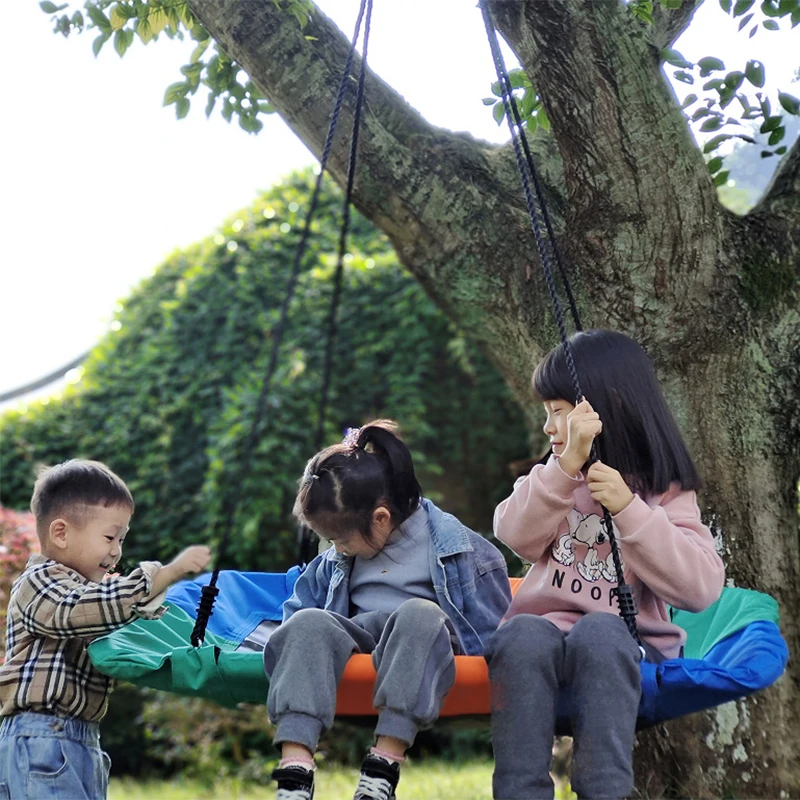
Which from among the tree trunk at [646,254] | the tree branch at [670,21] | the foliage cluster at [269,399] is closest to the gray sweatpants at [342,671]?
the tree trunk at [646,254]

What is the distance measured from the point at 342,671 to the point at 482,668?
25 centimetres

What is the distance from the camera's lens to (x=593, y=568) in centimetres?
216

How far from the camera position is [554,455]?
2.11m

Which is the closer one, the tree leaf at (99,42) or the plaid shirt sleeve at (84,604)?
the plaid shirt sleeve at (84,604)

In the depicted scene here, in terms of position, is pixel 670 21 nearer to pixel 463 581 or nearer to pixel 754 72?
pixel 754 72

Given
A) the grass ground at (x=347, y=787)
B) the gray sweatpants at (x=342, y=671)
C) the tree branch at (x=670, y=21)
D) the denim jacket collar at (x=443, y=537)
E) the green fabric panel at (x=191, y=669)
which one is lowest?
the grass ground at (x=347, y=787)

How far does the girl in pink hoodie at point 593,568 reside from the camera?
1805mm

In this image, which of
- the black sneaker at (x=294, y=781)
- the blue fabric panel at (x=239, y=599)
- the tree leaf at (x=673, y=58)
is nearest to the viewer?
the black sneaker at (x=294, y=781)

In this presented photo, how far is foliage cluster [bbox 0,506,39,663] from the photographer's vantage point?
4258mm

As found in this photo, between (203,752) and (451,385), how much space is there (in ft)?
6.86

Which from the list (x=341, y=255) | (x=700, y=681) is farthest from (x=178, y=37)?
(x=700, y=681)

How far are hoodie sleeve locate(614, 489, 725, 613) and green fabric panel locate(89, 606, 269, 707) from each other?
0.73 meters

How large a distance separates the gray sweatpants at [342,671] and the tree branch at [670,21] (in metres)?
1.73

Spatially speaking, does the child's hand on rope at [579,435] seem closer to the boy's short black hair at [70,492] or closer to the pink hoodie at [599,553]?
the pink hoodie at [599,553]
